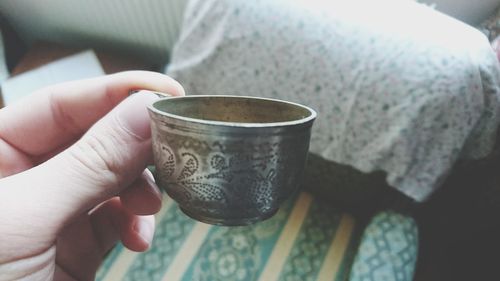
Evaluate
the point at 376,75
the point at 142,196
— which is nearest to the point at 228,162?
the point at 142,196

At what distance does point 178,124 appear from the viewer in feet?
1.32

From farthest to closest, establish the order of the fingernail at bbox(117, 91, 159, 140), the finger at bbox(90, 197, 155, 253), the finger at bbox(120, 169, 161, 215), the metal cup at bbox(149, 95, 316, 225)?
1. the finger at bbox(90, 197, 155, 253)
2. the finger at bbox(120, 169, 161, 215)
3. the fingernail at bbox(117, 91, 159, 140)
4. the metal cup at bbox(149, 95, 316, 225)

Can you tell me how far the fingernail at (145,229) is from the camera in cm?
74

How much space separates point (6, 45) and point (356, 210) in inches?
65.8

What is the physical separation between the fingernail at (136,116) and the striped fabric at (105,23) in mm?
957

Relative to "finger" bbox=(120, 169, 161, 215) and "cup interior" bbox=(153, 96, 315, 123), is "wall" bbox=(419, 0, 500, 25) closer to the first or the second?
"cup interior" bbox=(153, 96, 315, 123)

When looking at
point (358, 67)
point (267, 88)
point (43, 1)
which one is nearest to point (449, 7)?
point (358, 67)

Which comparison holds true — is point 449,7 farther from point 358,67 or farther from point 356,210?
point 356,210

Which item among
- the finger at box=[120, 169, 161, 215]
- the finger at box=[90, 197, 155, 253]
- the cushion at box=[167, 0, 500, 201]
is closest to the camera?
the finger at box=[120, 169, 161, 215]

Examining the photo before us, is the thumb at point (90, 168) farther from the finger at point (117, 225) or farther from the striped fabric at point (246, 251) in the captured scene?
the striped fabric at point (246, 251)

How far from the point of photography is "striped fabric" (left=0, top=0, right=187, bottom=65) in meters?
→ 1.44

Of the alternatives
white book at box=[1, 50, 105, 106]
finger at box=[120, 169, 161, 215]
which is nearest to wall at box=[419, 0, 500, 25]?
finger at box=[120, 169, 161, 215]

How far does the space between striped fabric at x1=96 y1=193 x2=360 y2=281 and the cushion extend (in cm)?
21

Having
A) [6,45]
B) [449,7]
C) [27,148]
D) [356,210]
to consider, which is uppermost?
[449,7]
